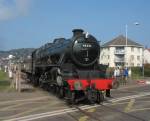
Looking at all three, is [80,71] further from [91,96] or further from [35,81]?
[35,81]

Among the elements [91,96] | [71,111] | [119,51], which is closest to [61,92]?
[91,96]

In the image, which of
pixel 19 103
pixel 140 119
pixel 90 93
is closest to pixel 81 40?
pixel 90 93

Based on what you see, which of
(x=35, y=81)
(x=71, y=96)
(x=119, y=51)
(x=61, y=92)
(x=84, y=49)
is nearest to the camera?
(x=71, y=96)

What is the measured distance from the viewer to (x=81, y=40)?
19906mm

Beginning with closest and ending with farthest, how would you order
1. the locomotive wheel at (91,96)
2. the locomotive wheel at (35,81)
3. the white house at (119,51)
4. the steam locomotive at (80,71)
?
the locomotive wheel at (91,96) < the steam locomotive at (80,71) < the locomotive wheel at (35,81) < the white house at (119,51)

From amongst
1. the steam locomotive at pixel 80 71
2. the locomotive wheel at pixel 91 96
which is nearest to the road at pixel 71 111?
the locomotive wheel at pixel 91 96

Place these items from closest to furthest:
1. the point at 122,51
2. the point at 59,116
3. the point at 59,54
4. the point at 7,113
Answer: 1. the point at 59,116
2. the point at 7,113
3. the point at 59,54
4. the point at 122,51

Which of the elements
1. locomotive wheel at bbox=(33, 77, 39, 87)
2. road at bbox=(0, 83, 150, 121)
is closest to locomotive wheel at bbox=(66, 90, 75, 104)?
road at bbox=(0, 83, 150, 121)

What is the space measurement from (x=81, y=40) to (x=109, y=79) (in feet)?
7.98

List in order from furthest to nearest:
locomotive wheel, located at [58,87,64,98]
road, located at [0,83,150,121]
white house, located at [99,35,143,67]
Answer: white house, located at [99,35,143,67] → locomotive wheel, located at [58,87,64,98] → road, located at [0,83,150,121]

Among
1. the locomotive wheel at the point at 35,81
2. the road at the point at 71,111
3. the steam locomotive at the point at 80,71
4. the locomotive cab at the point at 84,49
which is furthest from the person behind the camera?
the locomotive wheel at the point at 35,81

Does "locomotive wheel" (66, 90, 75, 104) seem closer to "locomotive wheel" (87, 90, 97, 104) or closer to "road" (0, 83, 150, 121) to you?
"road" (0, 83, 150, 121)

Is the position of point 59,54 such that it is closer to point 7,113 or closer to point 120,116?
point 7,113

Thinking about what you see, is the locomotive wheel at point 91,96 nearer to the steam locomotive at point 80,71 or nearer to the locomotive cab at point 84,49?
the steam locomotive at point 80,71
